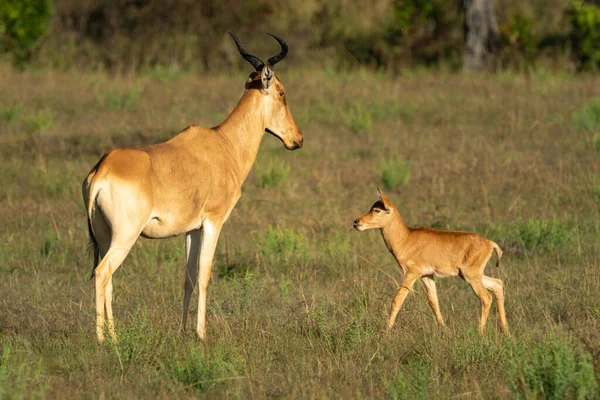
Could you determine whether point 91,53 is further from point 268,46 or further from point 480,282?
point 480,282

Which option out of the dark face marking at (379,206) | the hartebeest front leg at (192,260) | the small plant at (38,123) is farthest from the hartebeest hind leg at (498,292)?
the small plant at (38,123)

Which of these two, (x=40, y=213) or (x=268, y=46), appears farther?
(x=268, y=46)

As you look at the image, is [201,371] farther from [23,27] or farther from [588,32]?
[588,32]

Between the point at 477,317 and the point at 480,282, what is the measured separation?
1.13ft

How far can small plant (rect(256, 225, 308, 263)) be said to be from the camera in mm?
9844

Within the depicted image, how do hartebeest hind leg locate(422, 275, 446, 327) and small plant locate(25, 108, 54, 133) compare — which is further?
small plant locate(25, 108, 54, 133)

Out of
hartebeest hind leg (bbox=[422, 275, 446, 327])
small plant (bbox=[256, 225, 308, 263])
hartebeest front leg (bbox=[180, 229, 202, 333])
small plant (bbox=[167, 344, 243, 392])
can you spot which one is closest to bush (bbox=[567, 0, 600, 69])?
small plant (bbox=[256, 225, 308, 263])

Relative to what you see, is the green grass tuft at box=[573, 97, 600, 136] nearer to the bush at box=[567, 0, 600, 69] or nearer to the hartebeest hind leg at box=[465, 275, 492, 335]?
the bush at box=[567, 0, 600, 69]

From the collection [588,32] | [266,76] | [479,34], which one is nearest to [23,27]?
[479,34]

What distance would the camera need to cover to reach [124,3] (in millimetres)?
23266

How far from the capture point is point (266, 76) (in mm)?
8172

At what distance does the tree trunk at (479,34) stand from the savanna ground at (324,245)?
178 cm

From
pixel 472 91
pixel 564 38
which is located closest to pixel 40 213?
pixel 472 91

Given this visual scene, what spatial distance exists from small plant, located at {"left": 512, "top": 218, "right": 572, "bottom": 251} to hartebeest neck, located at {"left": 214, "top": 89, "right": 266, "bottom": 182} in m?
3.18
